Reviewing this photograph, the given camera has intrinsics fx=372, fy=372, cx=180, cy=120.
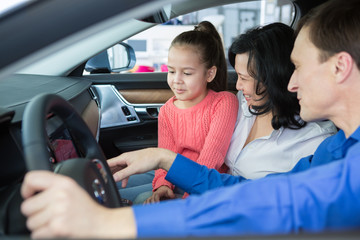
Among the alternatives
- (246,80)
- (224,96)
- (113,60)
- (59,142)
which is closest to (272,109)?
(246,80)

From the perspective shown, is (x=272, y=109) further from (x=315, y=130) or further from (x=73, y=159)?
(x=73, y=159)

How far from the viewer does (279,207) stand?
0.71 m

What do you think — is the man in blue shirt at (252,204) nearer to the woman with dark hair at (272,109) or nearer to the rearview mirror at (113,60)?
the woman with dark hair at (272,109)

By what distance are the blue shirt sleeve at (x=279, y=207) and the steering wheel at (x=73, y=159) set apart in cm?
18

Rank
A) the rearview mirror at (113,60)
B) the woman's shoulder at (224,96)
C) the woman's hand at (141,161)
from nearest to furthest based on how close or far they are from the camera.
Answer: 1. the woman's hand at (141,161)
2. the woman's shoulder at (224,96)
3. the rearview mirror at (113,60)

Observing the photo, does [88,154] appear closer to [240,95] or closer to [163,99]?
[240,95]

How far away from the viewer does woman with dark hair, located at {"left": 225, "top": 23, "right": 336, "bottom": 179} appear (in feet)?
4.90

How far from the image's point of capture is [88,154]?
1.00m

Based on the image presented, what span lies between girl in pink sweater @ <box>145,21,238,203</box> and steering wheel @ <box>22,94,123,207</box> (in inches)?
25.2

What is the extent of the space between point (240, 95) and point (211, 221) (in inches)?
45.9

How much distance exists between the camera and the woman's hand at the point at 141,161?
4.35ft

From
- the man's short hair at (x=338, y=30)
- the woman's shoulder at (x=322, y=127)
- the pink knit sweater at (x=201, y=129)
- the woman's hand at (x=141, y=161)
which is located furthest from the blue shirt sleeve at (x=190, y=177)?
the man's short hair at (x=338, y=30)

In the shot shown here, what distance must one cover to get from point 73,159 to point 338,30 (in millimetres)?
742

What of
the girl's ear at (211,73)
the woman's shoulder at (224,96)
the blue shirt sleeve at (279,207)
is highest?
the blue shirt sleeve at (279,207)
